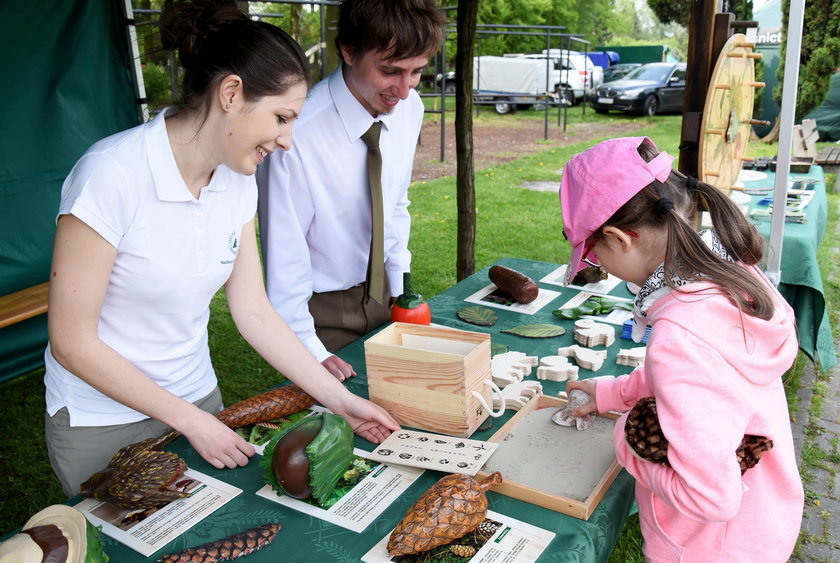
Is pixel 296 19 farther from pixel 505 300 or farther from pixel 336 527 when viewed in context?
pixel 336 527

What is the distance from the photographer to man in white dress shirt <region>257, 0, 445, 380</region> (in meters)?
2.04

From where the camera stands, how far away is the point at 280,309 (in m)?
2.18

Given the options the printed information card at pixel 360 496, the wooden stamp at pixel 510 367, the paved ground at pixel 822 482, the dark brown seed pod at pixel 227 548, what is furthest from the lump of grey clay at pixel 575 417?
the paved ground at pixel 822 482

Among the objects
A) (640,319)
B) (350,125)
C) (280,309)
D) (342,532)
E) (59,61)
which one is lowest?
(342,532)

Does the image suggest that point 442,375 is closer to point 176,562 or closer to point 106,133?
point 176,562

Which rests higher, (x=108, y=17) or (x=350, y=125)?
(x=108, y=17)

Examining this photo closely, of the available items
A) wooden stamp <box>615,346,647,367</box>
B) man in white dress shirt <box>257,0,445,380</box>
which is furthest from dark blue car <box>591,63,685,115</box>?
wooden stamp <box>615,346,647,367</box>

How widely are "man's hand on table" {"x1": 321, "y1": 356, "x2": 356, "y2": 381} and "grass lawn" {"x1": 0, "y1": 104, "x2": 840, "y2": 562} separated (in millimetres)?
1446

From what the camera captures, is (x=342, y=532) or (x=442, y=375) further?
(x=442, y=375)

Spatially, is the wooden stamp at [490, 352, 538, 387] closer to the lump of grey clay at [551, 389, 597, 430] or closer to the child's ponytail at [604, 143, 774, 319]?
the lump of grey clay at [551, 389, 597, 430]

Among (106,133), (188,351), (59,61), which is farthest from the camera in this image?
(106,133)

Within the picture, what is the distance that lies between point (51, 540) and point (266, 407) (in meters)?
0.73

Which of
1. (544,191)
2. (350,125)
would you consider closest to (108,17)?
(350,125)

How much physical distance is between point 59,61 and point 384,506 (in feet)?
12.8
